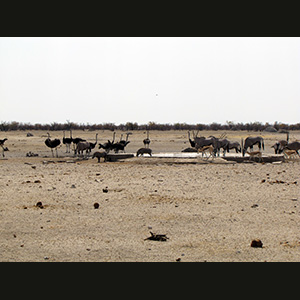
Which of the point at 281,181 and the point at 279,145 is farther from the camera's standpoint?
the point at 279,145

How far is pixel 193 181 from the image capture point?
1510 cm

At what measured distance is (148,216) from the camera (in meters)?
9.94

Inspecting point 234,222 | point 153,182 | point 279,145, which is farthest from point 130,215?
point 279,145

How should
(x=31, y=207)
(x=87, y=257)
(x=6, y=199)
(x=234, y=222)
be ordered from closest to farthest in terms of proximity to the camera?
(x=87, y=257), (x=234, y=222), (x=31, y=207), (x=6, y=199)

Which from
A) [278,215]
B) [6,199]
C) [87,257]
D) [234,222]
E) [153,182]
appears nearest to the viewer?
[87,257]

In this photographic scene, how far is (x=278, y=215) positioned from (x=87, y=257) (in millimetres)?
4475

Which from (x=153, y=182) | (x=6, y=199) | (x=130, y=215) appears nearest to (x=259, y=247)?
(x=130, y=215)

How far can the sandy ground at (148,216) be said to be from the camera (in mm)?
7397

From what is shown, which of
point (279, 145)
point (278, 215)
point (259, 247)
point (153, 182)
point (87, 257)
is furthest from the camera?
point (279, 145)

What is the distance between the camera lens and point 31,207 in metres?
10.9

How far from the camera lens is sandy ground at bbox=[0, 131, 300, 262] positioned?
24.3 feet

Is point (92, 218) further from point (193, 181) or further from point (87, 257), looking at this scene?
point (193, 181)

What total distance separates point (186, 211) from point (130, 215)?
1196 millimetres

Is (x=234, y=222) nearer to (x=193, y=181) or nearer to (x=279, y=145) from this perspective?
(x=193, y=181)
